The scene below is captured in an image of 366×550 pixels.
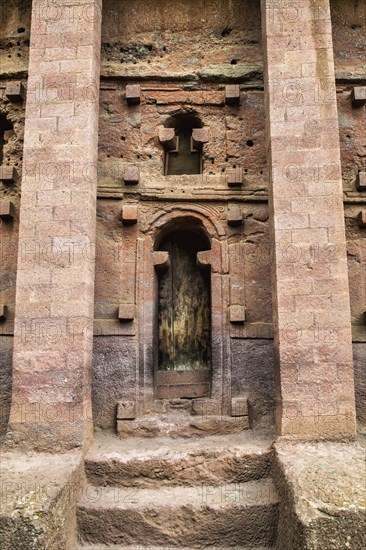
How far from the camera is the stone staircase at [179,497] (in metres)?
5.93

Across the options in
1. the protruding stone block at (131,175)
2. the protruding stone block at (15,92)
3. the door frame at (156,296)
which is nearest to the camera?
the door frame at (156,296)

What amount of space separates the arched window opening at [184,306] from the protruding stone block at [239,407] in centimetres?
73

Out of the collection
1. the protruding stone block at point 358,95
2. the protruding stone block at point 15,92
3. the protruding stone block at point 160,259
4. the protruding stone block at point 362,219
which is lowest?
the protruding stone block at point 160,259

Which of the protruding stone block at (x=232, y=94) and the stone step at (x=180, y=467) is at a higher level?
the protruding stone block at (x=232, y=94)

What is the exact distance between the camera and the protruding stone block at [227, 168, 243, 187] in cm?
788

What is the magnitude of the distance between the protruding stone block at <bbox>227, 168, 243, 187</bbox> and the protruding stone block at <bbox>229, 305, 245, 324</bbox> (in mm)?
1791

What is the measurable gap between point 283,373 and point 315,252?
5.08ft

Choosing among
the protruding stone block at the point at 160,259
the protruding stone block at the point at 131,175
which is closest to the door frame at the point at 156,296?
the protruding stone block at the point at 160,259

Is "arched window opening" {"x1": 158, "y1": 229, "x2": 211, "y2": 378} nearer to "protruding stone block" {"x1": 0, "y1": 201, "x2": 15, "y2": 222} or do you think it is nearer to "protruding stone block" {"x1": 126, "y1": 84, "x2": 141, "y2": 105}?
"protruding stone block" {"x1": 126, "y1": 84, "x2": 141, "y2": 105}

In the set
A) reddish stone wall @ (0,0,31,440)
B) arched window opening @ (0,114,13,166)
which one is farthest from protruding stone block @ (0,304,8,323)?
arched window opening @ (0,114,13,166)

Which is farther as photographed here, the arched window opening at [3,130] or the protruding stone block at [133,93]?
the arched window opening at [3,130]

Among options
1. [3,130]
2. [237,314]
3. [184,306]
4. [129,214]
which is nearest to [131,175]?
[129,214]

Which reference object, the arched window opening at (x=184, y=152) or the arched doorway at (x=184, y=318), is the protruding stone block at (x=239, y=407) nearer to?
the arched doorway at (x=184, y=318)

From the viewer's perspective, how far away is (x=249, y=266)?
25.3 feet
